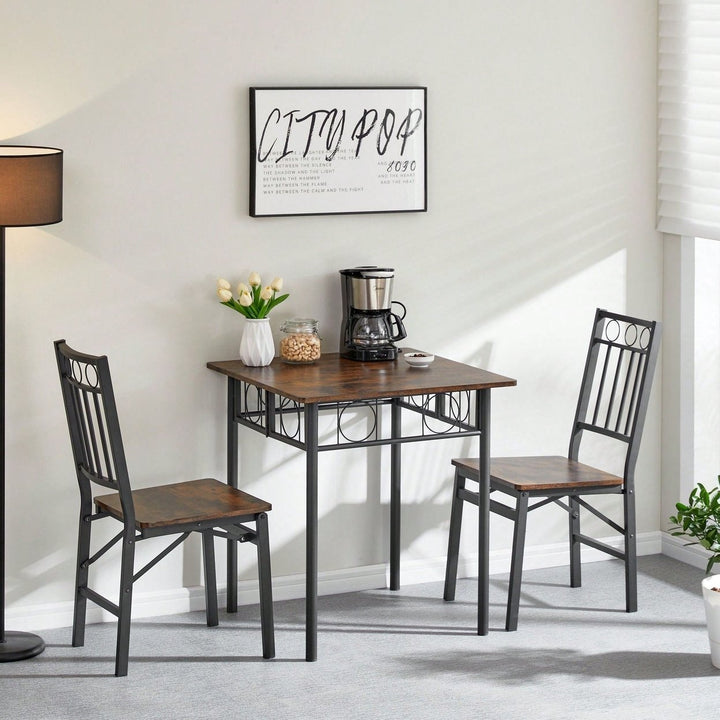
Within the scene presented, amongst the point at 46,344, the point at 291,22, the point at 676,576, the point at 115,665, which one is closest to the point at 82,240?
the point at 46,344

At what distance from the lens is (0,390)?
344 cm

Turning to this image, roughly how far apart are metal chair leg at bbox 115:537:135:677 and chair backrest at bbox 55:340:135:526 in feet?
0.26

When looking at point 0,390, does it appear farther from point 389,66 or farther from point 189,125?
point 389,66

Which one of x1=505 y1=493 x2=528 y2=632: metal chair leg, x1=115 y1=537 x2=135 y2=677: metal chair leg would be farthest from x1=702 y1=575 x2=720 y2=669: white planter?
x1=115 y1=537 x2=135 y2=677: metal chair leg

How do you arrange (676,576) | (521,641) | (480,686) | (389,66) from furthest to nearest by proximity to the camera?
1. (676,576)
2. (389,66)
3. (521,641)
4. (480,686)

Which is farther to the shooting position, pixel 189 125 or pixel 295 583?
pixel 295 583

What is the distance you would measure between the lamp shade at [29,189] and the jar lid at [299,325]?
2.74 ft

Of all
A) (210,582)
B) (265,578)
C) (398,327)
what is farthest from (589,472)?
(210,582)

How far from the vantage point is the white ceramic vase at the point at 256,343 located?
3.76 meters

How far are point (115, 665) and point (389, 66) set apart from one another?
213cm

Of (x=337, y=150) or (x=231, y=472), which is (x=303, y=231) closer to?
(x=337, y=150)

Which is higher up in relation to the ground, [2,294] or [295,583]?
[2,294]

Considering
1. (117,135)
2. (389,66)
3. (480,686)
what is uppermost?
(389,66)

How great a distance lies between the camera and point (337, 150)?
3.94 meters
